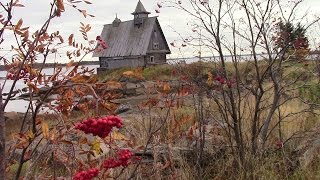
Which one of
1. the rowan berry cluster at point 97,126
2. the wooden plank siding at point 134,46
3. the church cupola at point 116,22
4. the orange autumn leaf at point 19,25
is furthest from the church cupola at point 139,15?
the rowan berry cluster at point 97,126

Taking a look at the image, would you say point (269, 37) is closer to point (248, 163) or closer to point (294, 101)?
point (248, 163)

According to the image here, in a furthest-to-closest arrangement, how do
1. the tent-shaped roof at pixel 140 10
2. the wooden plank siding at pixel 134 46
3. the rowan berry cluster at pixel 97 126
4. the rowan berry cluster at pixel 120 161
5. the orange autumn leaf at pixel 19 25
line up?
1. the tent-shaped roof at pixel 140 10
2. the wooden plank siding at pixel 134 46
3. the rowan berry cluster at pixel 120 161
4. the orange autumn leaf at pixel 19 25
5. the rowan berry cluster at pixel 97 126

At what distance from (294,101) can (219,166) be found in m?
4.78

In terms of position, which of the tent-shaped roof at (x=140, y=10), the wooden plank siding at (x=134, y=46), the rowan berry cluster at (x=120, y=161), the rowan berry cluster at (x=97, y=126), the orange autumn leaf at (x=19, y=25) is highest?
the tent-shaped roof at (x=140, y=10)

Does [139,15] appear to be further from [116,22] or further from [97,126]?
[97,126]

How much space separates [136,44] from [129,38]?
4.87ft

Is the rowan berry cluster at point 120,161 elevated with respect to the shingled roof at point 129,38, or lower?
lower

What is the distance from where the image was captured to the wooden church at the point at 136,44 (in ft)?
119

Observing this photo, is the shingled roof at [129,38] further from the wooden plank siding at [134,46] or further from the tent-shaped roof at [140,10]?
the tent-shaped roof at [140,10]

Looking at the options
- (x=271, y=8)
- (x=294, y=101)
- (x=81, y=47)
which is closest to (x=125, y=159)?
(x=81, y=47)

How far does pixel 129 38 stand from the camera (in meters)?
37.8

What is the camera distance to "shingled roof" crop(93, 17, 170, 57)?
36.2 m

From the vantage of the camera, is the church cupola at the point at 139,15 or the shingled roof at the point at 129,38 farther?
the church cupola at the point at 139,15

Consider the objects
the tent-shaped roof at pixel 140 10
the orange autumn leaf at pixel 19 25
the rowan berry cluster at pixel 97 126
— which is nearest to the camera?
the rowan berry cluster at pixel 97 126
